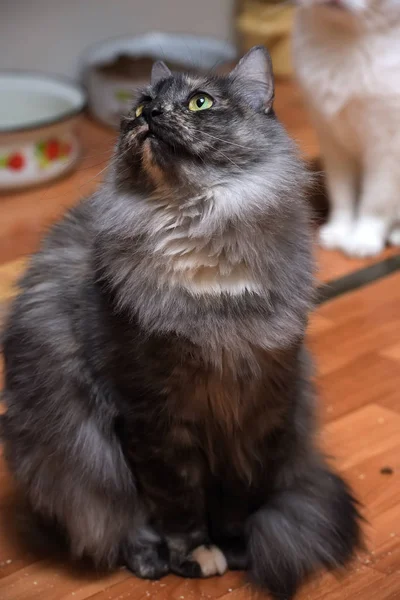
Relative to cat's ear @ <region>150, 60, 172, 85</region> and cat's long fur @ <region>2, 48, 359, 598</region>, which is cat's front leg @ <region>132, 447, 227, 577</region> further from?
cat's ear @ <region>150, 60, 172, 85</region>

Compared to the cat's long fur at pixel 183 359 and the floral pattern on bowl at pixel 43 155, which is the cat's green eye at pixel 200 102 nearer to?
the cat's long fur at pixel 183 359

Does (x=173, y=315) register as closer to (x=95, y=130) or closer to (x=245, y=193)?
(x=245, y=193)

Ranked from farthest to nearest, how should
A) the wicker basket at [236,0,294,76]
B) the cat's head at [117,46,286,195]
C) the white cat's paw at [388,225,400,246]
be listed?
1. the wicker basket at [236,0,294,76]
2. the white cat's paw at [388,225,400,246]
3. the cat's head at [117,46,286,195]

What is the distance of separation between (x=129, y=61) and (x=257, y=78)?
219 cm

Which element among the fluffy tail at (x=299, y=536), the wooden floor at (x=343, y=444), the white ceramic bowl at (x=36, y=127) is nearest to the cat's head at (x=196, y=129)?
the wooden floor at (x=343, y=444)

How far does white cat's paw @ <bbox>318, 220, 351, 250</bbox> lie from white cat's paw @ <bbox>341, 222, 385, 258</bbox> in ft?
0.07

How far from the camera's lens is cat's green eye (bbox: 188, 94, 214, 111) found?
3.82 ft

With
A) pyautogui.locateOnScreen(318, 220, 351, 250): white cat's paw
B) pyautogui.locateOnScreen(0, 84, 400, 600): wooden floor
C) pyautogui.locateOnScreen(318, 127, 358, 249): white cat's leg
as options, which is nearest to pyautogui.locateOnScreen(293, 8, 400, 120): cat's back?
pyautogui.locateOnScreen(318, 127, 358, 249): white cat's leg

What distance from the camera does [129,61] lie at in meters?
3.33

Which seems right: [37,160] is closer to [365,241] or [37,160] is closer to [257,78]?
[365,241]

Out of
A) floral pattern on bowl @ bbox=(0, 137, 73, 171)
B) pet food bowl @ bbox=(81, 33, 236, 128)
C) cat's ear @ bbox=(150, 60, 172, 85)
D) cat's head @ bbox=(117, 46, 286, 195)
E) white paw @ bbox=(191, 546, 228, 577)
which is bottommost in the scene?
white paw @ bbox=(191, 546, 228, 577)

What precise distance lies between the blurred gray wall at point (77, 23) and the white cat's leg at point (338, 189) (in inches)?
52.7

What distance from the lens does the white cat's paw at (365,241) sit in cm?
242

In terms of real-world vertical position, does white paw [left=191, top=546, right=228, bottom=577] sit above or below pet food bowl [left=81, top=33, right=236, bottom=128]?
below
